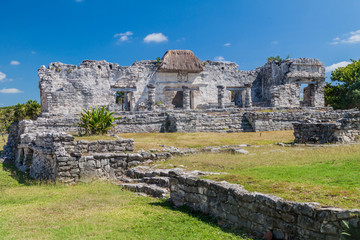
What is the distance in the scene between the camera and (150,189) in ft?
Result: 22.1

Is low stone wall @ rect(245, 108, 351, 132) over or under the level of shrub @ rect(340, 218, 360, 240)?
over

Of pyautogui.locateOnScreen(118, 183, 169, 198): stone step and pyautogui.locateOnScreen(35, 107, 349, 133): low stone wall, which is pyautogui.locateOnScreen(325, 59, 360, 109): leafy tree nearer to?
pyautogui.locateOnScreen(35, 107, 349, 133): low stone wall

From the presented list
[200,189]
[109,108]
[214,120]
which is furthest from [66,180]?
[109,108]

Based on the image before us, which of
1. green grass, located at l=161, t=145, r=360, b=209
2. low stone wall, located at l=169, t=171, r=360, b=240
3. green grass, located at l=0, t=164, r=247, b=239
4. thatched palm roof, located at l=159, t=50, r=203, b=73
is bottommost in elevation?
green grass, located at l=0, t=164, r=247, b=239

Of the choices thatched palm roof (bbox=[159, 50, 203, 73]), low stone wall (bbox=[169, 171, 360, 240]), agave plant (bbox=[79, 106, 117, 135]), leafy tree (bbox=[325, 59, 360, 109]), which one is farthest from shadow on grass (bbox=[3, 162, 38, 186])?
leafy tree (bbox=[325, 59, 360, 109])

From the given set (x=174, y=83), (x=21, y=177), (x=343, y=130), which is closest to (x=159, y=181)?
(x=21, y=177)

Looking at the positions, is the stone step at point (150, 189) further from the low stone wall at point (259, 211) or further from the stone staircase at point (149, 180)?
the low stone wall at point (259, 211)

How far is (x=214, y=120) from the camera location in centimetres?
1733

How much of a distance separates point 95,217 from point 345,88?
3091 cm

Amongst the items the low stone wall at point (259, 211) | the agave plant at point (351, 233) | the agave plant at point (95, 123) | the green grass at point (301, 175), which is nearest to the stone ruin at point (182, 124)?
the low stone wall at point (259, 211)

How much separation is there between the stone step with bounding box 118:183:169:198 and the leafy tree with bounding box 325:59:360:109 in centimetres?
2546

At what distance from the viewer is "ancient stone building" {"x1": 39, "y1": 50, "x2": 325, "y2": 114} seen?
80.6 ft

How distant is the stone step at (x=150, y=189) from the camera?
6.45 meters

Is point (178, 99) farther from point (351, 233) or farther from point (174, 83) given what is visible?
point (351, 233)
